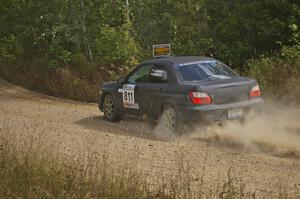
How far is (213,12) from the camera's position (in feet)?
70.6

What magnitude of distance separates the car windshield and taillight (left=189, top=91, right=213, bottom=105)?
0.63m

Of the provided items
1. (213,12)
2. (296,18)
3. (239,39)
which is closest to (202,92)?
(296,18)

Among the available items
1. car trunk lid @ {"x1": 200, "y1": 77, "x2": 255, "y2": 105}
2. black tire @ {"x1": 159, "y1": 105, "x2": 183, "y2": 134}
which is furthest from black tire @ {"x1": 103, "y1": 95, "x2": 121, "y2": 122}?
car trunk lid @ {"x1": 200, "y1": 77, "x2": 255, "y2": 105}

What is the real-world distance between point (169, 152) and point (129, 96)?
350 centimetres

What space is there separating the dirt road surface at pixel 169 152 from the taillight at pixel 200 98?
69cm

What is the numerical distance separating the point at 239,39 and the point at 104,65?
506 cm

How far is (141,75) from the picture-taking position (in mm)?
12336

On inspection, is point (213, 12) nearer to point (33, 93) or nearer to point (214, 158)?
point (33, 93)

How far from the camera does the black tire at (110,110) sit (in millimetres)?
13352

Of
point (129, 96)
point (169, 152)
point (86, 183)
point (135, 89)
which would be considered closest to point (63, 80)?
point (129, 96)

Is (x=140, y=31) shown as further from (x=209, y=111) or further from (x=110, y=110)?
(x=209, y=111)

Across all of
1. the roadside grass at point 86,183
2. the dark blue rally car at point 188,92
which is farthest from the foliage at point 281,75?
the roadside grass at point 86,183

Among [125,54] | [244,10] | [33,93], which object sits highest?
[244,10]

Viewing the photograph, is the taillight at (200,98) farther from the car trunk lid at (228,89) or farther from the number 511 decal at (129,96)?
the number 511 decal at (129,96)
